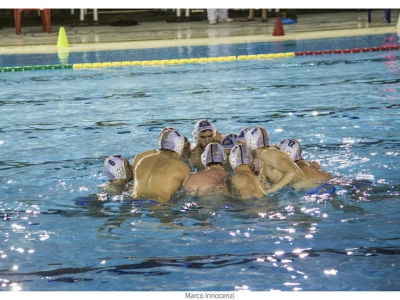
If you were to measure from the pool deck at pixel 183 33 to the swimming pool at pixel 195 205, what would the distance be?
4522 millimetres

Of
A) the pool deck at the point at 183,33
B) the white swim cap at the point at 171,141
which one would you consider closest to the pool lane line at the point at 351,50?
the pool deck at the point at 183,33

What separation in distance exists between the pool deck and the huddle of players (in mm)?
9181

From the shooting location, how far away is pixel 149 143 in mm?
6840

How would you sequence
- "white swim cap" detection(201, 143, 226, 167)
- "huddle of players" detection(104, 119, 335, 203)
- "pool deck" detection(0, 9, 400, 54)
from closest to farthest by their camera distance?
"huddle of players" detection(104, 119, 335, 203), "white swim cap" detection(201, 143, 226, 167), "pool deck" detection(0, 9, 400, 54)

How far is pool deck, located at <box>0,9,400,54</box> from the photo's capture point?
1451 cm

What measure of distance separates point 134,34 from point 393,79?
8.08 meters

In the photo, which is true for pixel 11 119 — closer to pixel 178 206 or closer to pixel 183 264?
pixel 178 206

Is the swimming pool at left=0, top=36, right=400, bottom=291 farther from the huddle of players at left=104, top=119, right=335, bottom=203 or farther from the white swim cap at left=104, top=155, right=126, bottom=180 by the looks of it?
the white swim cap at left=104, top=155, right=126, bottom=180

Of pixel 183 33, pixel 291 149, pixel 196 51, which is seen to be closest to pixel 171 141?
pixel 291 149

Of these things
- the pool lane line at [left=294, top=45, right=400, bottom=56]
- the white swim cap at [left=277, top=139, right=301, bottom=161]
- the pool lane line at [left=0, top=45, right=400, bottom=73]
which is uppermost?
the pool lane line at [left=294, top=45, right=400, bottom=56]

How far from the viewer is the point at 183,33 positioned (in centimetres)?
1656

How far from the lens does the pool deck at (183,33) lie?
571 inches

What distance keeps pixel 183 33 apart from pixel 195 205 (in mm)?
12248

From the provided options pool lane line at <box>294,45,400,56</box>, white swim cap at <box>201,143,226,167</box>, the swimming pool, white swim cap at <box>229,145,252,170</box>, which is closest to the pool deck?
pool lane line at <box>294,45,400,56</box>
